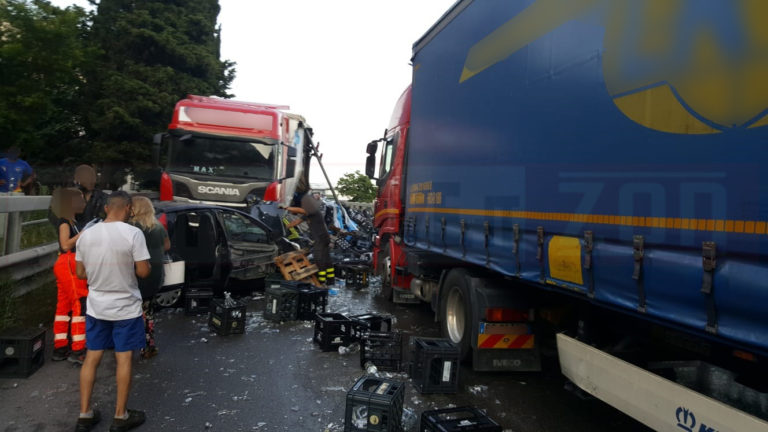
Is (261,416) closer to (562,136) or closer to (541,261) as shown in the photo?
(541,261)

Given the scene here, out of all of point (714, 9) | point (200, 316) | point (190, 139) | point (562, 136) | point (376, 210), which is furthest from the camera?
point (190, 139)

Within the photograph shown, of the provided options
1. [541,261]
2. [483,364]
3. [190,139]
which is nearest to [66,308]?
[483,364]

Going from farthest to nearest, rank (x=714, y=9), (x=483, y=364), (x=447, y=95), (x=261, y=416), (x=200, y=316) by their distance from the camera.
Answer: (x=200, y=316), (x=447, y=95), (x=483, y=364), (x=261, y=416), (x=714, y=9)

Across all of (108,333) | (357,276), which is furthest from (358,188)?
(108,333)

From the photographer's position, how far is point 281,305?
7176 mm

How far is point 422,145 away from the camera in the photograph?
6812 millimetres

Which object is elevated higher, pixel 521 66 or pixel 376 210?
pixel 521 66

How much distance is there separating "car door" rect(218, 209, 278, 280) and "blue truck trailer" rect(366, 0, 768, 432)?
155 inches

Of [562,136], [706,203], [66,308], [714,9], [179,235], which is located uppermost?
[714,9]

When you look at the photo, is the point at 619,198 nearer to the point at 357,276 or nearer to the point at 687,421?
the point at 687,421

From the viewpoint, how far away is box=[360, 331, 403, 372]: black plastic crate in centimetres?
541

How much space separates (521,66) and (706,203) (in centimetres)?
226

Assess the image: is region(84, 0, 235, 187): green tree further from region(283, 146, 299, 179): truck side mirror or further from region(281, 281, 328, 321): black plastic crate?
region(281, 281, 328, 321): black plastic crate

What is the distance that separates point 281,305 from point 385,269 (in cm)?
263
